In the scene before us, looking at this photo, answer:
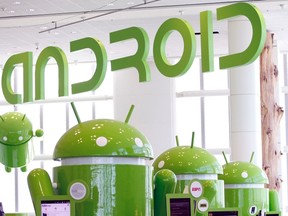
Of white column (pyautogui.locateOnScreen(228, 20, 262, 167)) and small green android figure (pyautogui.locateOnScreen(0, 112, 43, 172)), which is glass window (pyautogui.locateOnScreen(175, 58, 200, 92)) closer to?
white column (pyautogui.locateOnScreen(228, 20, 262, 167))

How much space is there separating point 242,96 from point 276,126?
160 cm

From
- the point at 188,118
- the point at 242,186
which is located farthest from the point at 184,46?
the point at 188,118

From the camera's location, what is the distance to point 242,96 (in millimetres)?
17609

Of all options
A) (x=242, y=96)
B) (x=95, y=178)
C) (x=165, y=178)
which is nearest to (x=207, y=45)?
(x=165, y=178)

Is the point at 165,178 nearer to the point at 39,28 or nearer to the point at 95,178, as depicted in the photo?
the point at 95,178

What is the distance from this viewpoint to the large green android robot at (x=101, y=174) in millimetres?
6582

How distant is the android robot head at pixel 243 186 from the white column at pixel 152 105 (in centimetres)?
1275

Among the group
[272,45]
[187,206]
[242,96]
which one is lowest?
[187,206]

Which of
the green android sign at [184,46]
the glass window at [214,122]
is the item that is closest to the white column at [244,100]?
the glass window at [214,122]

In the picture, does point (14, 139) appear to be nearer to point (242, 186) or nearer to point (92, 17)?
point (92, 17)

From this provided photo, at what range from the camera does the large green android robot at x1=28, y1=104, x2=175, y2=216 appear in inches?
259

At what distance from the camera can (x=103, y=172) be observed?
21.7 feet

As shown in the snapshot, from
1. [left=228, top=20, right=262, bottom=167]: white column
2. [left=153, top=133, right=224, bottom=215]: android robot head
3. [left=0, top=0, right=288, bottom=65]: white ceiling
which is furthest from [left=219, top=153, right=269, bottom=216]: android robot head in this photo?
[left=228, top=20, right=262, bottom=167]: white column

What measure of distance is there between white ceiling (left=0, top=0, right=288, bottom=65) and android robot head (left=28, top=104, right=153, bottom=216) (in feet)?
32.1
